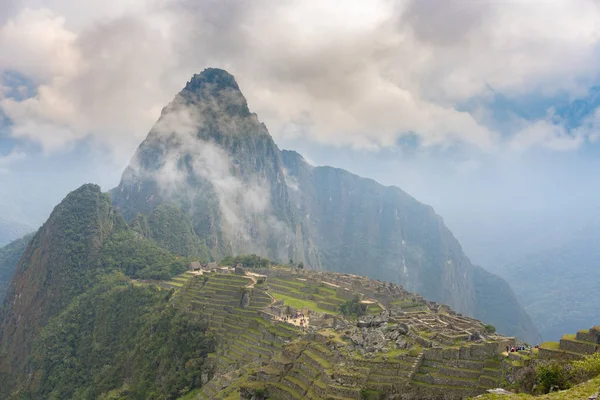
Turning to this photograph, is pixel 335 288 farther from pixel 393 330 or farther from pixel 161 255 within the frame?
pixel 161 255

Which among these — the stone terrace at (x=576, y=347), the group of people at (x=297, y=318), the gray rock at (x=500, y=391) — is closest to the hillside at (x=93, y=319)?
the group of people at (x=297, y=318)

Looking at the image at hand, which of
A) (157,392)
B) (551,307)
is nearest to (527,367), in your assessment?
(157,392)

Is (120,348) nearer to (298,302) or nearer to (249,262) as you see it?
(298,302)

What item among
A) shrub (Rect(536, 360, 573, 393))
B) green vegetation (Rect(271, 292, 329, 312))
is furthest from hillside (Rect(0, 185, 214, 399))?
shrub (Rect(536, 360, 573, 393))

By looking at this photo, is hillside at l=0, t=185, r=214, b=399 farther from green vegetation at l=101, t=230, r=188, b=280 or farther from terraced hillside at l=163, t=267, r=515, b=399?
terraced hillside at l=163, t=267, r=515, b=399

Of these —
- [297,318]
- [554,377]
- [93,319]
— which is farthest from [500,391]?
[93,319]

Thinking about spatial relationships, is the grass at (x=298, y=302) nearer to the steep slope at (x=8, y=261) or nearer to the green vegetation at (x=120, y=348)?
the green vegetation at (x=120, y=348)

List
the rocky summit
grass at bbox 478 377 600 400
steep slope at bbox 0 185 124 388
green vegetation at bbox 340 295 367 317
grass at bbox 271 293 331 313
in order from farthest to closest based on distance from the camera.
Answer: steep slope at bbox 0 185 124 388 < grass at bbox 271 293 331 313 < green vegetation at bbox 340 295 367 317 < the rocky summit < grass at bbox 478 377 600 400
